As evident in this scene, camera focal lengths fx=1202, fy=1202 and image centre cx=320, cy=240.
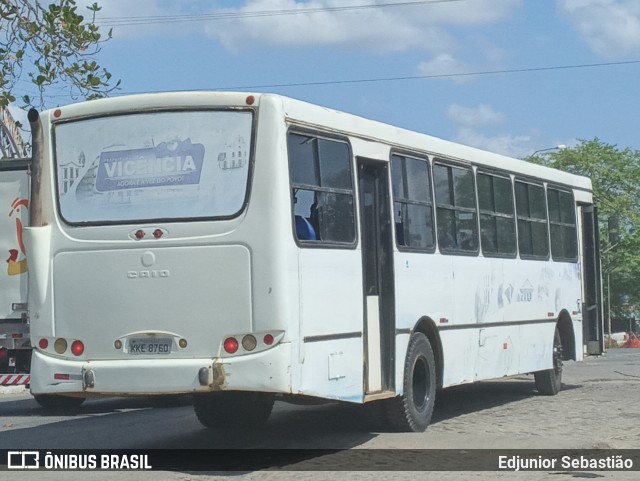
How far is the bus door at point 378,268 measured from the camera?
11.7 metres

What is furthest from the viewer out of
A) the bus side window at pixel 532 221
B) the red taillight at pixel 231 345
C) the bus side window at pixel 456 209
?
the bus side window at pixel 532 221

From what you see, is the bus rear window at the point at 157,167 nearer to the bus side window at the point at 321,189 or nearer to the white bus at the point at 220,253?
the white bus at the point at 220,253

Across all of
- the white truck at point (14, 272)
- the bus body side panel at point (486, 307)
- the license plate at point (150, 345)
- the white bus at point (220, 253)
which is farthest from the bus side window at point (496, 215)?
the white truck at point (14, 272)

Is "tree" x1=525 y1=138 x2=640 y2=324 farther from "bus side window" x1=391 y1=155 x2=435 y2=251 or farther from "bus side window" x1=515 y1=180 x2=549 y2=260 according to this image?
"bus side window" x1=391 y1=155 x2=435 y2=251

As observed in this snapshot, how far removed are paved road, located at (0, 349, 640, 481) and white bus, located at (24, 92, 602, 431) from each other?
1.80ft

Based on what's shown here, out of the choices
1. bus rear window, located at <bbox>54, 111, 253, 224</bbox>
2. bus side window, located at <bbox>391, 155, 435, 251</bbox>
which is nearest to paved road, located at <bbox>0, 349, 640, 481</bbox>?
bus side window, located at <bbox>391, 155, 435, 251</bbox>

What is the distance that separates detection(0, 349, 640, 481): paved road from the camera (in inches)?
457

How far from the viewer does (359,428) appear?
13.0 m

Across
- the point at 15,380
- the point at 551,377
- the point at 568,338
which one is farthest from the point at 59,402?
the point at 568,338

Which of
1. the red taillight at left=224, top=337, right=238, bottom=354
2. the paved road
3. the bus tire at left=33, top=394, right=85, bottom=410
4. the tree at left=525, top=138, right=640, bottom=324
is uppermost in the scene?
the tree at left=525, top=138, right=640, bottom=324

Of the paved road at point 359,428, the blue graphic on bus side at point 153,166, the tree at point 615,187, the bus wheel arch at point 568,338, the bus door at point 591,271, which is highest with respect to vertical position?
the tree at point 615,187

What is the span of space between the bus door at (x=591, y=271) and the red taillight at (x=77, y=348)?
10.9 m

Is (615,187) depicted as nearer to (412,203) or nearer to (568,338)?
(568,338)

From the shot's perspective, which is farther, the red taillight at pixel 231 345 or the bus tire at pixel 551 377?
the bus tire at pixel 551 377
